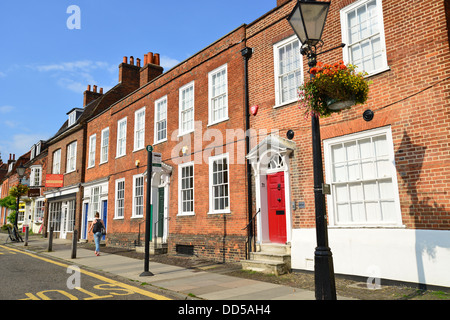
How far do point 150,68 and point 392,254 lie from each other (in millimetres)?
15691

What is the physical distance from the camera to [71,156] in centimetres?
2542

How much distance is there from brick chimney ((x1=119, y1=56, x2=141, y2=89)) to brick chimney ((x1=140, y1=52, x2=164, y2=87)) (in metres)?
5.04

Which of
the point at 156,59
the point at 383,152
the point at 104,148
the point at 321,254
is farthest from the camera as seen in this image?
the point at 104,148

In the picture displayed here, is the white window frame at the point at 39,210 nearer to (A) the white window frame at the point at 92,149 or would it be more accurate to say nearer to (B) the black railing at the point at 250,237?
(A) the white window frame at the point at 92,149

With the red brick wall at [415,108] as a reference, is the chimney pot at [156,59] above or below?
above

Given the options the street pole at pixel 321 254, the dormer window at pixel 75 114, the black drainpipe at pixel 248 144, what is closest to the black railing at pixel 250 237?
the black drainpipe at pixel 248 144

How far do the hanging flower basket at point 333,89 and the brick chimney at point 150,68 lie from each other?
14.9 meters

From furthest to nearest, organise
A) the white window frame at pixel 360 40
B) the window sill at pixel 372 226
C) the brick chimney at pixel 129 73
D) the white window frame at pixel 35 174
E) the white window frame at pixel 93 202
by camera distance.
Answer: the white window frame at pixel 35 174, the brick chimney at pixel 129 73, the white window frame at pixel 93 202, the white window frame at pixel 360 40, the window sill at pixel 372 226

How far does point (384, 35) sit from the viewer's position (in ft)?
26.3

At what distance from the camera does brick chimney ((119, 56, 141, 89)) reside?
78.3 ft

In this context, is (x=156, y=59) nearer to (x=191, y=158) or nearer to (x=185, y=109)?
(x=185, y=109)

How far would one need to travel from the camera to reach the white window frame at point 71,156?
81.1 ft

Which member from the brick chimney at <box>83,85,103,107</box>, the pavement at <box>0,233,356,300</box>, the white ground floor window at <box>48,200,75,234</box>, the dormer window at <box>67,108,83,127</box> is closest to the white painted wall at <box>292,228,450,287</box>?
the pavement at <box>0,233,356,300</box>

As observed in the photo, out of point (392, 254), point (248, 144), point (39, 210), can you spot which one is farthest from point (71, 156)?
point (392, 254)
